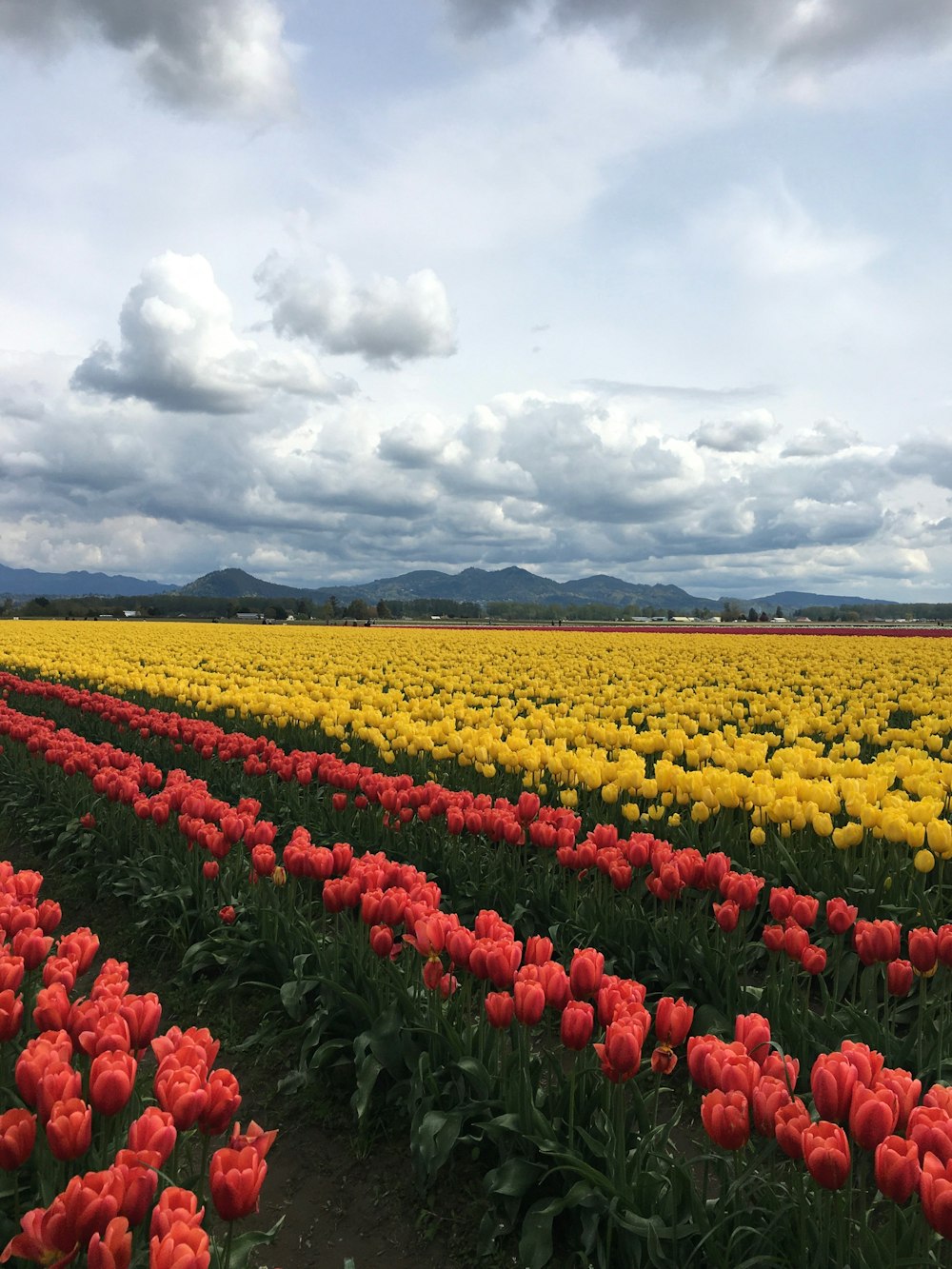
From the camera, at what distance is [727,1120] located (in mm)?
2697

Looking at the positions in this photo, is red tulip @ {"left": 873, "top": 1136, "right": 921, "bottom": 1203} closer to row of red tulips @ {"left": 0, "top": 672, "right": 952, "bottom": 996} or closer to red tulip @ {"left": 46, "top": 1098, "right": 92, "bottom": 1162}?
row of red tulips @ {"left": 0, "top": 672, "right": 952, "bottom": 996}

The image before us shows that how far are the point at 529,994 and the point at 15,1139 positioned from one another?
180cm

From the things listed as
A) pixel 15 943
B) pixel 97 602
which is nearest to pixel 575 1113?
pixel 15 943

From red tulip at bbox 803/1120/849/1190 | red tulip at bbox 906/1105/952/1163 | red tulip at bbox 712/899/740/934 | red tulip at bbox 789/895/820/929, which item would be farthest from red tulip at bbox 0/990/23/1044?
red tulip at bbox 789/895/820/929

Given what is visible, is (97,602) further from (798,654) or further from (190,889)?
(190,889)

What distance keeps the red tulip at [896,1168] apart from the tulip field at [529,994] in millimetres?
14

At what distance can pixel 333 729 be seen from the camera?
40.2 ft

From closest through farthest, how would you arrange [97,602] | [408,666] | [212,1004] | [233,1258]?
1. [233,1258]
2. [212,1004]
3. [408,666]
4. [97,602]

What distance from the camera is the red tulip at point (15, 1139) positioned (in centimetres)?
260

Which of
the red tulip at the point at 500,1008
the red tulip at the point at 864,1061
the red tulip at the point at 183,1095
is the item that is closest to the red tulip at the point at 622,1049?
the red tulip at the point at 500,1008

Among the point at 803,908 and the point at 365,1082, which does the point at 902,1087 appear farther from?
the point at 365,1082

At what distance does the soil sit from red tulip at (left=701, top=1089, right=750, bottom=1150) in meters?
1.48

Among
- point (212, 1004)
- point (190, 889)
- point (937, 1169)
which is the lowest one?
point (212, 1004)

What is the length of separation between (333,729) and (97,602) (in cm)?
13613
